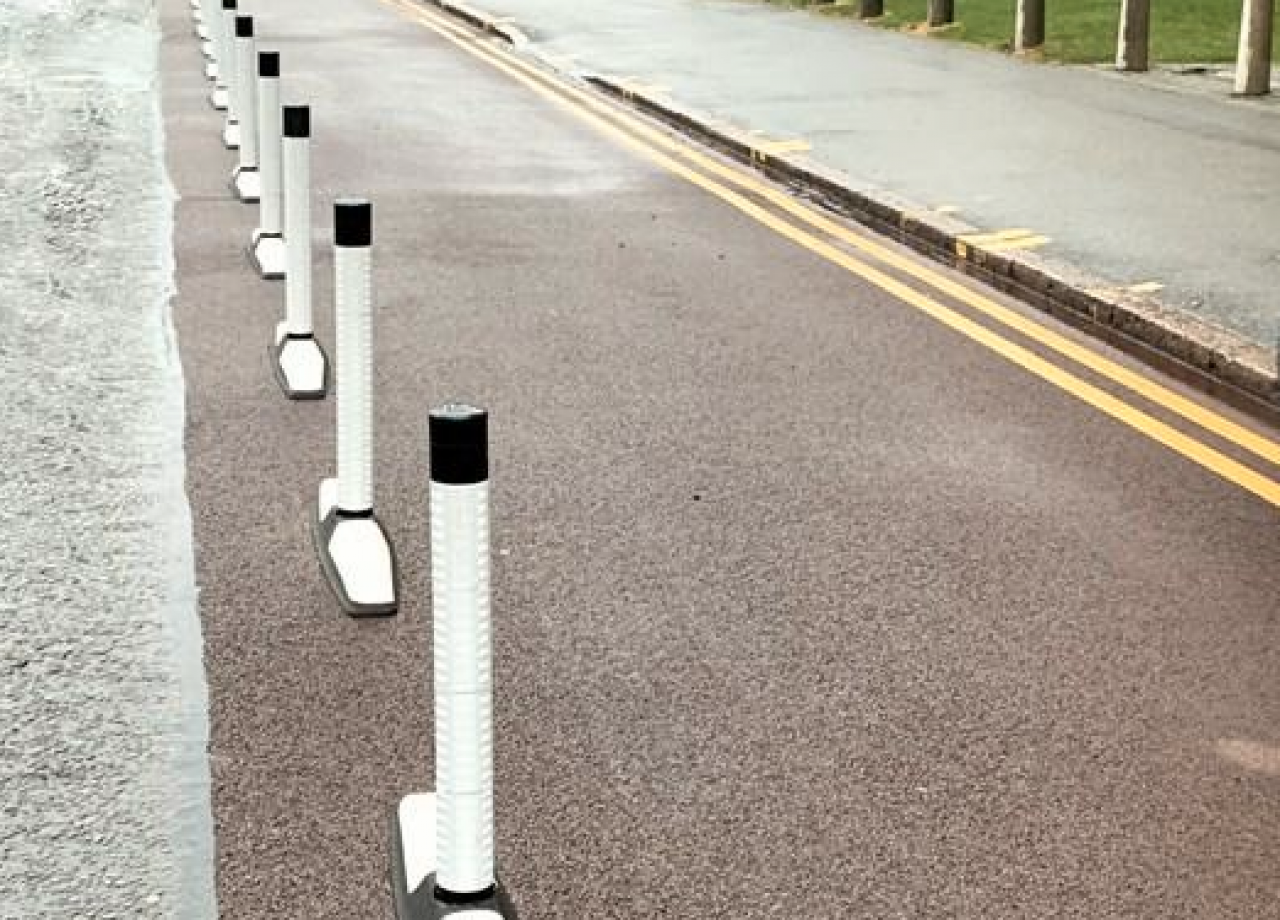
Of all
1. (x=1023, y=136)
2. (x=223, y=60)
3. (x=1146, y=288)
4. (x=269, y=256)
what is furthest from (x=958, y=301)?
(x=223, y=60)

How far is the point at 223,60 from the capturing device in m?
15.4

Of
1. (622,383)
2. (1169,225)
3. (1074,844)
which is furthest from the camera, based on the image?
(1169,225)

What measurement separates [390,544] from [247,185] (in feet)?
21.0

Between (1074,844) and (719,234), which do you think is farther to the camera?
(719,234)

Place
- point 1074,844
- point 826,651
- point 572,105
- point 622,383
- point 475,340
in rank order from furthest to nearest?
point 572,105, point 475,340, point 622,383, point 826,651, point 1074,844

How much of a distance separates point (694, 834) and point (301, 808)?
2.52ft

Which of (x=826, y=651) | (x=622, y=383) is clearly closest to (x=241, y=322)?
(x=622, y=383)

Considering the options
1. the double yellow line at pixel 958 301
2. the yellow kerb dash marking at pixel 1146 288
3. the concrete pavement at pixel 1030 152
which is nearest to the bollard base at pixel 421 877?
the double yellow line at pixel 958 301

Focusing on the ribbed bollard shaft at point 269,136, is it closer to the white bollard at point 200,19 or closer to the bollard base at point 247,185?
the bollard base at point 247,185

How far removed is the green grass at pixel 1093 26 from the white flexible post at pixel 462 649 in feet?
50.6

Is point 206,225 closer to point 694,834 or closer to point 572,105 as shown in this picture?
point 572,105

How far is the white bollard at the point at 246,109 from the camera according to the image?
1116cm

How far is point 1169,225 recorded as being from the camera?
1025 centimetres

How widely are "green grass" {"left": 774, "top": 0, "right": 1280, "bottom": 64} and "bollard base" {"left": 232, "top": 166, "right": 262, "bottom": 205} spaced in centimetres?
866
